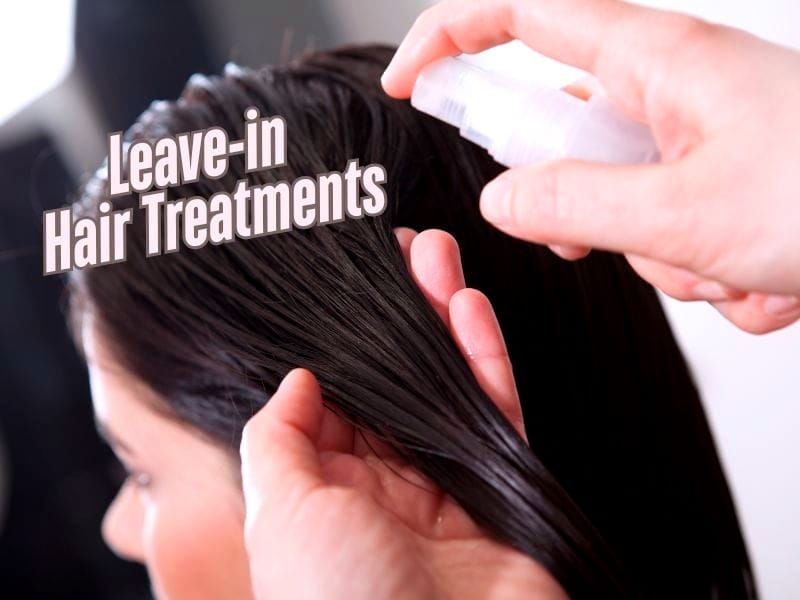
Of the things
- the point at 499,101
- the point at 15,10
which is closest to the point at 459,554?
the point at 499,101

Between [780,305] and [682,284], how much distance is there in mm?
62

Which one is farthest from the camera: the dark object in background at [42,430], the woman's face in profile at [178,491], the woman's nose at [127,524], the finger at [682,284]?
the dark object in background at [42,430]

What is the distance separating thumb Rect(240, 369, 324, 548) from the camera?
0.43 meters

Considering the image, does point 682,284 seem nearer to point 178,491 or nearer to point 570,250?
point 570,250

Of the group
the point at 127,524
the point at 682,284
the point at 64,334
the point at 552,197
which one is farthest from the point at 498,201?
the point at 64,334

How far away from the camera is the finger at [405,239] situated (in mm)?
562

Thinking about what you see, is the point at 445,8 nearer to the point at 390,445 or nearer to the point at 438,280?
the point at 438,280

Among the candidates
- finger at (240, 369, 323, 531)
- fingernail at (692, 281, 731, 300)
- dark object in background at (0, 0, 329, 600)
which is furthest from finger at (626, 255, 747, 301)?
dark object in background at (0, 0, 329, 600)

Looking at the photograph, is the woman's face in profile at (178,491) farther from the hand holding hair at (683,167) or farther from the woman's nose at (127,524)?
the hand holding hair at (683,167)

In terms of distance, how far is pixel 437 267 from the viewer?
0.53m

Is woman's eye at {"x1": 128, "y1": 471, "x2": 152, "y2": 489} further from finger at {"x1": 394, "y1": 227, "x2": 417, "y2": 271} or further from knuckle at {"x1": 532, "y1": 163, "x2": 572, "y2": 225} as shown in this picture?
knuckle at {"x1": 532, "y1": 163, "x2": 572, "y2": 225}

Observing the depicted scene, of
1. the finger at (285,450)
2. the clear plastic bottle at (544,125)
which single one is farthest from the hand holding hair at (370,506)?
the clear plastic bottle at (544,125)

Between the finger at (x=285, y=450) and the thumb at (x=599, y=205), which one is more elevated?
the thumb at (x=599, y=205)

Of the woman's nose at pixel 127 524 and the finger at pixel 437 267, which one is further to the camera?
the woman's nose at pixel 127 524
